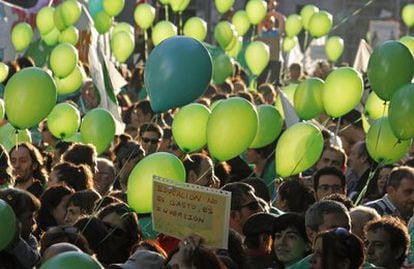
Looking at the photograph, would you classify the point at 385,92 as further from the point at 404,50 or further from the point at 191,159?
the point at 191,159

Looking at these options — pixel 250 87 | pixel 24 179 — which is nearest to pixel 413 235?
pixel 24 179

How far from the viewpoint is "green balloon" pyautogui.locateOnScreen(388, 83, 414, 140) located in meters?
6.61

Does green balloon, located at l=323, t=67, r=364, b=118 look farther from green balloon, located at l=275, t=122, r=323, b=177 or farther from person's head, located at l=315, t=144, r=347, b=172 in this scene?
green balloon, located at l=275, t=122, r=323, b=177

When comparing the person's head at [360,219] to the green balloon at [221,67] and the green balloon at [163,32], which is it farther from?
the green balloon at [221,67]

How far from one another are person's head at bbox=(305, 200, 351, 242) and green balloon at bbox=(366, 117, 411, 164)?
1.41m

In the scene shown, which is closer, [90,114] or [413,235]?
[413,235]

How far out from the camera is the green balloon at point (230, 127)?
22.4 feet

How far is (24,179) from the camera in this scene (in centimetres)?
772

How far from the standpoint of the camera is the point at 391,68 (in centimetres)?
705

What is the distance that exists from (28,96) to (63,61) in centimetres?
277

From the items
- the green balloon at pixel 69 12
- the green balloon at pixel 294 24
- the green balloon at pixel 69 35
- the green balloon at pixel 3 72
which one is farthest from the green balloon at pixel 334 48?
the green balloon at pixel 3 72

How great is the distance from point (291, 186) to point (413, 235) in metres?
0.93

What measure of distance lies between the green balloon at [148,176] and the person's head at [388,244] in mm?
1230

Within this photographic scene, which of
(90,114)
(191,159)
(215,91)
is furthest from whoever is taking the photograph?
(215,91)
